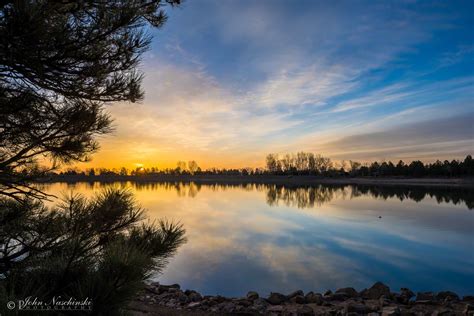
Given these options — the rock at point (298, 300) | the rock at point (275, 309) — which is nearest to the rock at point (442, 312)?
the rock at point (298, 300)

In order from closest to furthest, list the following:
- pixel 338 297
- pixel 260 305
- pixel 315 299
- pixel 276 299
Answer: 1. pixel 260 305
2. pixel 315 299
3. pixel 276 299
4. pixel 338 297

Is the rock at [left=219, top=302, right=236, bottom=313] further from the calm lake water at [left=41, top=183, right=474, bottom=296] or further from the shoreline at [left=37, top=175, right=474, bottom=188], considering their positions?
the shoreline at [left=37, top=175, right=474, bottom=188]

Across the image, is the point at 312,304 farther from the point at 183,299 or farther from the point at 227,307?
the point at 183,299

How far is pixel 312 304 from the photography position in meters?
6.30

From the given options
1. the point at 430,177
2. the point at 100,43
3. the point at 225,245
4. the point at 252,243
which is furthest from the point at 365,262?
the point at 430,177

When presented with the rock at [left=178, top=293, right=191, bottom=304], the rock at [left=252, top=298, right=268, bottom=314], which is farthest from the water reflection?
→ the rock at [left=252, top=298, right=268, bottom=314]

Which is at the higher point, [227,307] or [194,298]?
[227,307]

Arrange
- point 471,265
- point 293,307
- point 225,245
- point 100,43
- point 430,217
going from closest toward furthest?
point 100,43 < point 293,307 < point 471,265 < point 225,245 < point 430,217

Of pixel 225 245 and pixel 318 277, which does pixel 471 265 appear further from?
pixel 225 245

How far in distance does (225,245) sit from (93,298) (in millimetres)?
11517

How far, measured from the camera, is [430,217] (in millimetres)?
19500

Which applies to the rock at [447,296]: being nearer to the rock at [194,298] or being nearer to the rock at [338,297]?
the rock at [338,297]

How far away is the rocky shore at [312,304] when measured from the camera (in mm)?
5621

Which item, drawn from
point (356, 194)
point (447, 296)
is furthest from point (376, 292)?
point (356, 194)
